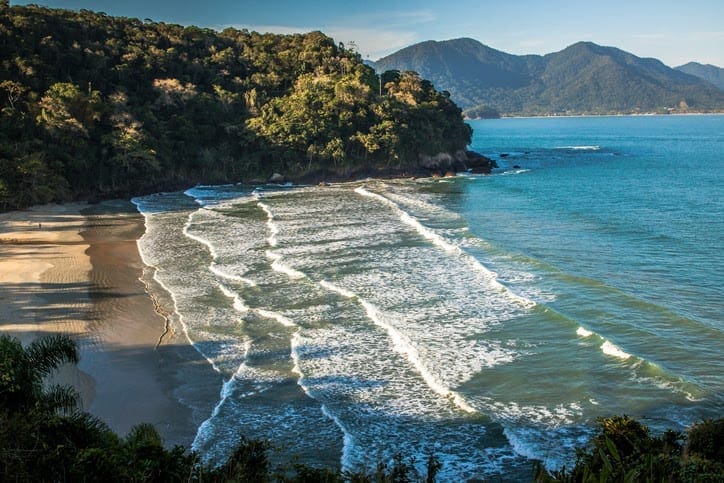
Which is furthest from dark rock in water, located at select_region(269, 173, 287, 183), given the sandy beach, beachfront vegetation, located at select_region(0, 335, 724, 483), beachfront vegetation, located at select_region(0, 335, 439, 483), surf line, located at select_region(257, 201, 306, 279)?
beachfront vegetation, located at select_region(0, 335, 439, 483)

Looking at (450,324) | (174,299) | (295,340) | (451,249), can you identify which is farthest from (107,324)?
(451,249)

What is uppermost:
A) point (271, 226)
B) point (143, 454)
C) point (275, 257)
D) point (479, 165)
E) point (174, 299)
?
point (479, 165)

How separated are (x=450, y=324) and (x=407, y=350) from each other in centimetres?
231

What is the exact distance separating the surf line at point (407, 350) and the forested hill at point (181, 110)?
2702cm

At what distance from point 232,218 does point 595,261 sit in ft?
72.6

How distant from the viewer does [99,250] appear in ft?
97.2

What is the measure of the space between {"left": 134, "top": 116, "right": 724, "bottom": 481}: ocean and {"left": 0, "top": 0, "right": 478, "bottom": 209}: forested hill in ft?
41.8

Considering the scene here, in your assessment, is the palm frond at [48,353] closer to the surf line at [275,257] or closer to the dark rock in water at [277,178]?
the surf line at [275,257]

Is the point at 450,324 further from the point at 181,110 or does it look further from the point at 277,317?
the point at 181,110

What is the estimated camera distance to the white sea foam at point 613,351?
1549cm

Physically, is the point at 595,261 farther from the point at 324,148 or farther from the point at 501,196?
the point at 324,148

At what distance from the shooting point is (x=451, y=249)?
90.3 feet

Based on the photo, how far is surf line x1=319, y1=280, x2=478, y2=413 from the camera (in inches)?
544

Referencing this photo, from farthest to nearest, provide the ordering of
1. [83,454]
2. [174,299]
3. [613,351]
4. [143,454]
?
[174,299] → [613,351] → [143,454] → [83,454]
